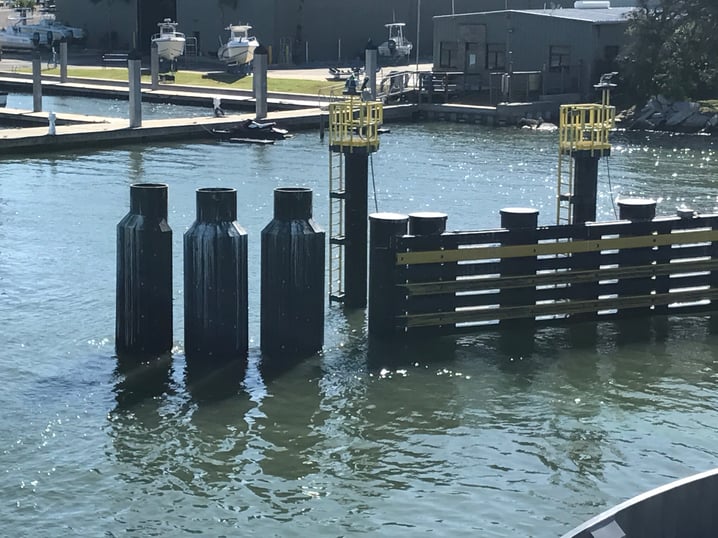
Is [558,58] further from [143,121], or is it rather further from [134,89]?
[134,89]

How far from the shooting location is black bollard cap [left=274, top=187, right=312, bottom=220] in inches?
685

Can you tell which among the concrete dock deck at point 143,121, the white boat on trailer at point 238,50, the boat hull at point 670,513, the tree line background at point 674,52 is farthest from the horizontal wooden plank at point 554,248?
the white boat on trailer at point 238,50

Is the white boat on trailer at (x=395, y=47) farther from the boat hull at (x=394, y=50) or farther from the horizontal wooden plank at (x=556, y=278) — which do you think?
the horizontal wooden plank at (x=556, y=278)

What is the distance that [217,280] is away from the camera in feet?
55.5

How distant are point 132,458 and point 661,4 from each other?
4625 cm

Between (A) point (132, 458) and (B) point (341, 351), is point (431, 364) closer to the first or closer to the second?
(B) point (341, 351)

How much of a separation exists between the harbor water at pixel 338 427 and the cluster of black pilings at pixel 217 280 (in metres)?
0.43

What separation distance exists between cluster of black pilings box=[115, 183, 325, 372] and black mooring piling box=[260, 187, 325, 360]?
0.5 inches

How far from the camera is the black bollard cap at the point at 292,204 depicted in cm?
1741

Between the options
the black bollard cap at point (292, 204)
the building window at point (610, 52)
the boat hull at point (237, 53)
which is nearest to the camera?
the black bollard cap at point (292, 204)

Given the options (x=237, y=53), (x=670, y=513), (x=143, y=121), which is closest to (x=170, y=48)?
(x=237, y=53)

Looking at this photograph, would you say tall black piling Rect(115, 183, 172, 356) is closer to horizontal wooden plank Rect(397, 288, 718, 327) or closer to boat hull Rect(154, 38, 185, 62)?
horizontal wooden plank Rect(397, 288, 718, 327)

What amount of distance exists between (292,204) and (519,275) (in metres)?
3.73

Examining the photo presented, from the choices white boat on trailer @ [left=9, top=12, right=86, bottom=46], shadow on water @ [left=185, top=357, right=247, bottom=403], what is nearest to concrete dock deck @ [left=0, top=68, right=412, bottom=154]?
white boat on trailer @ [left=9, top=12, right=86, bottom=46]
